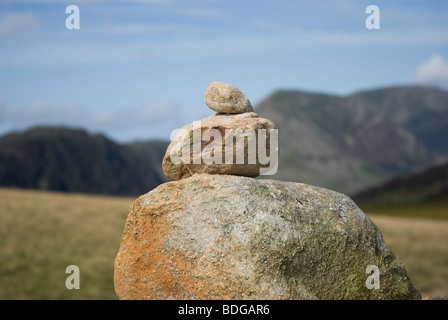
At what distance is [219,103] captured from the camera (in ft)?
41.4

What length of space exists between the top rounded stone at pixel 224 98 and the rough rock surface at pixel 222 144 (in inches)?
9.2

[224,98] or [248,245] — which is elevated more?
[224,98]

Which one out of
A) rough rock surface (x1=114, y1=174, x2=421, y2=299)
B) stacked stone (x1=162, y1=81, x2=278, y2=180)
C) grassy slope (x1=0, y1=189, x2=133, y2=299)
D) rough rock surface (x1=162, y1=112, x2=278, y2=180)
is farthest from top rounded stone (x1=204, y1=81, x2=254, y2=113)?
grassy slope (x1=0, y1=189, x2=133, y2=299)

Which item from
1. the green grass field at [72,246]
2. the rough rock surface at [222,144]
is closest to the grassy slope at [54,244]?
the green grass field at [72,246]

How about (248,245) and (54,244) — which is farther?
(54,244)

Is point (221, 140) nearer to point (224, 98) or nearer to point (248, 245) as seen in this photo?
point (224, 98)

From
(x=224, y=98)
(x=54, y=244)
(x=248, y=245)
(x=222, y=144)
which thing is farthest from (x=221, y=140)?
(x=54, y=244)

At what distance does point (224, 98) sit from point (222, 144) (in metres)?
→ 1.36

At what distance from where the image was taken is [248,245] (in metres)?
10.3

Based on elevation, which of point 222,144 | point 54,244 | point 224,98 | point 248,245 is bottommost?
point 54,244

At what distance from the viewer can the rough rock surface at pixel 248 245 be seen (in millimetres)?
10383
